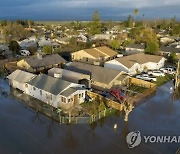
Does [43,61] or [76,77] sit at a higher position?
[43,61]

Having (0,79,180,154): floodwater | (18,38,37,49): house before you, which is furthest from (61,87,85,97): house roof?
(18,38,37,49): house

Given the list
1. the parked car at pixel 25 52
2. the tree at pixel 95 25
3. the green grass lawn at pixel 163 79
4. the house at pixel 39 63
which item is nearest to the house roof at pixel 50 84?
the house at pixel 39 63

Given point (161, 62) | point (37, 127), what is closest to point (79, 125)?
point (37, 127)

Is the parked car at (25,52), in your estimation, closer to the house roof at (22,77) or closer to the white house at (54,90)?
the house roof at (22,77)

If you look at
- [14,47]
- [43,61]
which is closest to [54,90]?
[43,61]

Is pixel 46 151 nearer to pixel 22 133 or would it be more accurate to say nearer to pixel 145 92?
pixel 22 133

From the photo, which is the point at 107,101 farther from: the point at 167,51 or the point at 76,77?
the point at 167,51

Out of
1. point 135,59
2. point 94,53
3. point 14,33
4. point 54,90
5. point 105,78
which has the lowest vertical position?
point 105,78

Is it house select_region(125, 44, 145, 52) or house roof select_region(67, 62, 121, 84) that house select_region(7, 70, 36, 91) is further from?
house select_region(125, 44, 145, 52)
